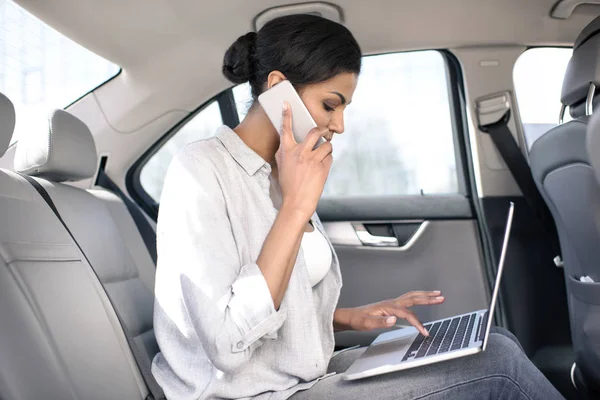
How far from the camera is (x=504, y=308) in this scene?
8.20 ft

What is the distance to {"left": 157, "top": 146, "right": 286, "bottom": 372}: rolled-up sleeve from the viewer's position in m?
1.24

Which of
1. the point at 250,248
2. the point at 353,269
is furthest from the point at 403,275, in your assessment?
the point at 250,248

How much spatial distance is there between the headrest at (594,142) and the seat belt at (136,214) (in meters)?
1.49

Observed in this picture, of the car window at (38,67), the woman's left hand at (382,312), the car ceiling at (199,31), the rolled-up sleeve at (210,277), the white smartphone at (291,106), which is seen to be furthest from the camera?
the car ceiling at (199,31)

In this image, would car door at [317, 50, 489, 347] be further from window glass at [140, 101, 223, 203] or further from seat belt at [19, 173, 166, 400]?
seat belt at [19, 173, 166, 400]

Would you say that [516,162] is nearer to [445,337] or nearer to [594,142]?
[594,142]

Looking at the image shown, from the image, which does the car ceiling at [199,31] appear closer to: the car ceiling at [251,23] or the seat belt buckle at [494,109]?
the car ceiling at [251,23]

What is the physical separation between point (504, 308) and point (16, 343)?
5.72 ft

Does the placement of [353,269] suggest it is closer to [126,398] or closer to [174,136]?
[174,136]

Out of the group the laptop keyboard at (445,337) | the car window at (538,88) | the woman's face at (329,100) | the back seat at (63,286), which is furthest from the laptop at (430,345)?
the car window at (538,88)

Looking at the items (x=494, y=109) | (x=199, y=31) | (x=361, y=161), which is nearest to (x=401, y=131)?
(x=361, y=161)

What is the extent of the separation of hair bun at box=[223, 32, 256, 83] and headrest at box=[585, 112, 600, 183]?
819 millimetres

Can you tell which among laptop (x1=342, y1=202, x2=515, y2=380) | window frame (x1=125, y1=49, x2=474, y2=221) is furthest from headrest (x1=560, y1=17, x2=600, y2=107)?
laptop (x1=342, y1=202, x2=515, y2=380)

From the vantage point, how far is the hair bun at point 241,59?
1638 mm
